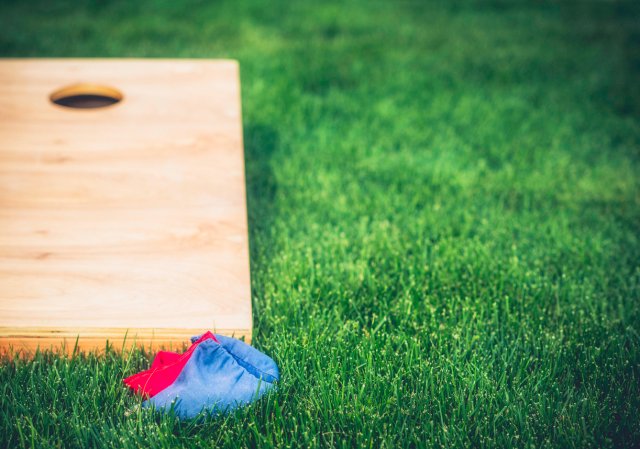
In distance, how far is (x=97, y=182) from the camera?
78.9 inches

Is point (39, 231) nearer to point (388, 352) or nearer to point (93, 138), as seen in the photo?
point (93, 138)

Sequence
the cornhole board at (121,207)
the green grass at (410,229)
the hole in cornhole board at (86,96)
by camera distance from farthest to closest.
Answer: the hole in cornhole board at (86,96) < the cornhole board at (121,207) < the green grass at (410,229)

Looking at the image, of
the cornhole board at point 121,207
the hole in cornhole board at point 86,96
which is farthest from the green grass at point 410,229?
the hole in cornhole board at point 86,96

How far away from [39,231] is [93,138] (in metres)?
0.48

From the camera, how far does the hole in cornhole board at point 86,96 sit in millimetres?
2410

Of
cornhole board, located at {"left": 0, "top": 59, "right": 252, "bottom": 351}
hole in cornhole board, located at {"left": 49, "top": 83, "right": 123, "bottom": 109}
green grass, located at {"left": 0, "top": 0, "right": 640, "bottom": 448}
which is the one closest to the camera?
green grass, located at {"left": 0, "top": 0, "right": 640, "bottom": 448}

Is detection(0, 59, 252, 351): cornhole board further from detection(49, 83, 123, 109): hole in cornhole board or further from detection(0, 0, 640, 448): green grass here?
detection(0, 0, 640, 448): green grass

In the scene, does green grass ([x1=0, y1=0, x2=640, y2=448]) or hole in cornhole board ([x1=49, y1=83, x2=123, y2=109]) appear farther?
hole in cornhole board ([x1=49, y1=83, x2=123, y2=109])

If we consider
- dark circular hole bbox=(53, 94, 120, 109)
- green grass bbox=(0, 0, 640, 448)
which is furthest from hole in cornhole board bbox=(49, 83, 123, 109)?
green grass bbox=(0, 0, 640, 448)

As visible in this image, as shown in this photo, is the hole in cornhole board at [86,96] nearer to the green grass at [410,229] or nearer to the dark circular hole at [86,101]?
the dark circular hole at [86,101]

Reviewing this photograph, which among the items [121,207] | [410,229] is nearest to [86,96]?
[121,207]

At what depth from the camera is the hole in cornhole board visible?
241cm

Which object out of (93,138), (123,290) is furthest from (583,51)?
(123,290)

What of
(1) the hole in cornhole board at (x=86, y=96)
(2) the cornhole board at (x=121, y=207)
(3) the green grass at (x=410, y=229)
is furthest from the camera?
(1) the hole in cornhole board at (x=86, y=96)
